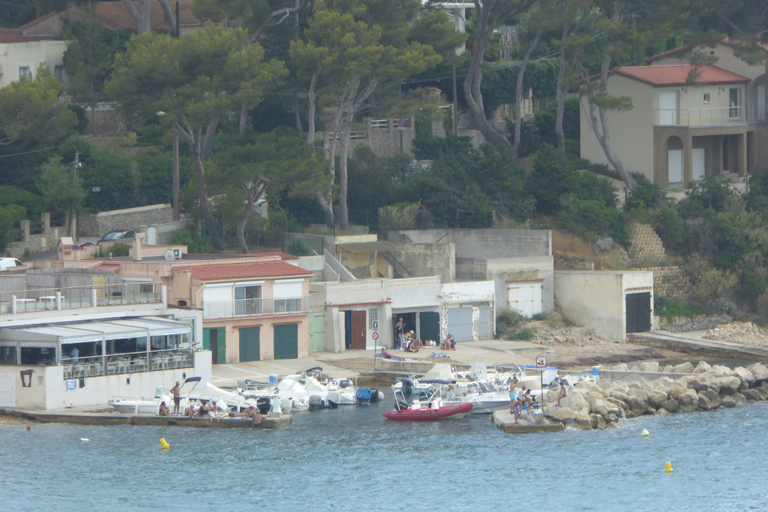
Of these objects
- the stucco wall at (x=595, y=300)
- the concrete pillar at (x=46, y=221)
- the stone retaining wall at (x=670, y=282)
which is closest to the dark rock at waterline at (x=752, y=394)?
the stucco wall at (x=595, y=300)

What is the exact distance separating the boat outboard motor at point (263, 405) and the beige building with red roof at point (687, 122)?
106ft

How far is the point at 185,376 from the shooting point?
42312 millimetres

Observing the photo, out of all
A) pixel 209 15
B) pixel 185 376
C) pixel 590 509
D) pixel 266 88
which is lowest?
pixel 590 509

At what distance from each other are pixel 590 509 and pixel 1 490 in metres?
16.5

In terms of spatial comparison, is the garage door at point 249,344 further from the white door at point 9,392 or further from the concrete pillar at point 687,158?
the concrete pillar at point 687,158

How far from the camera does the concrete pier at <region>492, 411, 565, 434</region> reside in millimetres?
40125

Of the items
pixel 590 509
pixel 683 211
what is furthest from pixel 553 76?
pixel 590 509

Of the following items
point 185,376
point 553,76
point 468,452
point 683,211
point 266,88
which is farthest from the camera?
point 553,76

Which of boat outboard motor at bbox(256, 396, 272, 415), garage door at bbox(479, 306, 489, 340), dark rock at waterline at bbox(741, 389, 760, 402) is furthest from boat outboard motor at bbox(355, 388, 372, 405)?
dark rock at waterline at bbox(741, 389, 760, 402)

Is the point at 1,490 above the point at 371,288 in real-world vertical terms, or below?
below

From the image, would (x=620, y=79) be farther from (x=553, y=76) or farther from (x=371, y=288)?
(x=371, y=288)

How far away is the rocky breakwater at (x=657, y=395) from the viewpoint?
41.4 m

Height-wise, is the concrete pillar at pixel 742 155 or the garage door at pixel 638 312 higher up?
the concrete pillar at pixel 742 155

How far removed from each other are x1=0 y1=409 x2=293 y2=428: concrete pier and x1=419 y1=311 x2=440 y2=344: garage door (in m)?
13.9
